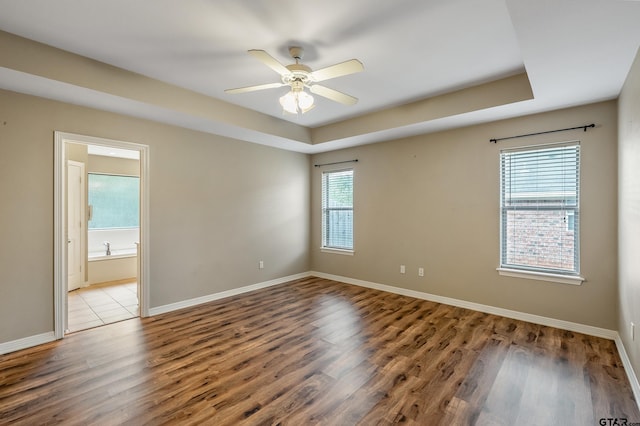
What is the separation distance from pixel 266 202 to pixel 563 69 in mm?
4223

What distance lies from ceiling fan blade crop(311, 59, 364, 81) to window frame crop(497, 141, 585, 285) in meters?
2.60

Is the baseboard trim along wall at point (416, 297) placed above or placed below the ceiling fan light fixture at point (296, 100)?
below

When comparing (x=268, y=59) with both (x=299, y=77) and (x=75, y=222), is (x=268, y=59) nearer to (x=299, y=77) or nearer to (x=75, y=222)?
(x=299, y=77)

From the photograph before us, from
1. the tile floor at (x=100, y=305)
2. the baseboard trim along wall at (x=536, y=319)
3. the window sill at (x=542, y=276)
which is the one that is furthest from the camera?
the tile floor at (x=100, y=305)

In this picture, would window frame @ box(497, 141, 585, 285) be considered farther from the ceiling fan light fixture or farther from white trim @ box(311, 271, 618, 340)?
the ceiling fan light fixture

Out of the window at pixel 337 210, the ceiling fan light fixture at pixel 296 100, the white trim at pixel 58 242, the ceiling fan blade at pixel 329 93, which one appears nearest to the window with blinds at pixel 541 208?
the ceiling fan blade at pixel 329 93

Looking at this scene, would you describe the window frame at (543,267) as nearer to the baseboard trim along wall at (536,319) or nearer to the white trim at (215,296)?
the baseboard trim along wall at (536,319)

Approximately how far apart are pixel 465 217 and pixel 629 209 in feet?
5.82

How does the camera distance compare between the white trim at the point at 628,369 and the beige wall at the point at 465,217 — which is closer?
the white trim at the point at 628,369

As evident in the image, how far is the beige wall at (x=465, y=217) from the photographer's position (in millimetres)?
3211

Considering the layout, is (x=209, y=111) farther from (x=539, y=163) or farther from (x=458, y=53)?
(x=539, y=163)

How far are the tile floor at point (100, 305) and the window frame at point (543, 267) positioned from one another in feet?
16.0

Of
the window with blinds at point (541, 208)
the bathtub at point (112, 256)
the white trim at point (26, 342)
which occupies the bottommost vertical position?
the white trim at point (26, 342)

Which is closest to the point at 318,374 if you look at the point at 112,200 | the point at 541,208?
the point at 541,208
